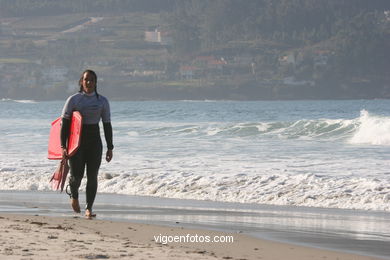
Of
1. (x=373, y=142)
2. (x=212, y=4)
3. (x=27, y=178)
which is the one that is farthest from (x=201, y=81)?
(x=27, y=178)

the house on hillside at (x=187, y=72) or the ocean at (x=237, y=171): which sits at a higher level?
the ocean at (x=237, y=171)

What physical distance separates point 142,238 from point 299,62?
458 ft

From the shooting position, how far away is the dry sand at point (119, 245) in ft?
20.6

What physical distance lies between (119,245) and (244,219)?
2685 mm

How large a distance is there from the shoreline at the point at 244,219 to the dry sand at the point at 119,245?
0.10m

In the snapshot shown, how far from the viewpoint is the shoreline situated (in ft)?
24.8

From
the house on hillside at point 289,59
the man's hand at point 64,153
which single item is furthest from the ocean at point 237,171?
the house on hillside at point 289,59

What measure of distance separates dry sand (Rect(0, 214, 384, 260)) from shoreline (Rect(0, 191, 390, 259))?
104mm

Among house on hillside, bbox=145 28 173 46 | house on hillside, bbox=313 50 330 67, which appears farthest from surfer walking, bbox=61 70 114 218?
house on hillside, bbox=145 28 173 46

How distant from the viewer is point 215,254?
663 centimetres

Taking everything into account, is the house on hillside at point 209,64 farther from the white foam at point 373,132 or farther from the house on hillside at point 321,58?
the white foam at point 373,132

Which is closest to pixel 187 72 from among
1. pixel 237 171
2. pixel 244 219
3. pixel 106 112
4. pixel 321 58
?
pixel 321 58

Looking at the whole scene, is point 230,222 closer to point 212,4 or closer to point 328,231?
point 328,231

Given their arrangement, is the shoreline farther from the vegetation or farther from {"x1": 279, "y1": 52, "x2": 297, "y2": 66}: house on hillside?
{"x1": 279, "y1": 52, "x2": 297, "y2": 66}: house on hillside
